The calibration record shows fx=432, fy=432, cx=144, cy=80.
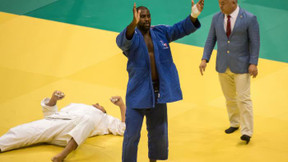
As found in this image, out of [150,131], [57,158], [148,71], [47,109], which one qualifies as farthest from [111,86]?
[148,71]

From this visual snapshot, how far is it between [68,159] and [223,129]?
Result: 1838 millimetres

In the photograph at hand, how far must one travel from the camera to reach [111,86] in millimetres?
5992

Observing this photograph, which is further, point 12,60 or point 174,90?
point 12,60

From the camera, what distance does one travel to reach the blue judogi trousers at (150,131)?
12.1 ft

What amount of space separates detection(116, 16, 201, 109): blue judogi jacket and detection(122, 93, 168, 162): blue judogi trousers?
121 mm

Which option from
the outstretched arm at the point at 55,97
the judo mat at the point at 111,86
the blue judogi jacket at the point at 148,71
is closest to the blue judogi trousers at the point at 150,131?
the blue judogi jacket at the point at 148,71

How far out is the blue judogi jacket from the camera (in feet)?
12.0

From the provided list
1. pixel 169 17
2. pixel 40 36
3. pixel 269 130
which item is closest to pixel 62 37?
pixel 40 36

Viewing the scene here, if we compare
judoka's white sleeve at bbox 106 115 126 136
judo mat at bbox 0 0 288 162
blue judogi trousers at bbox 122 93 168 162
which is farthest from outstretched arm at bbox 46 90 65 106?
blue judogi trousers at bbox 122 93 168 162

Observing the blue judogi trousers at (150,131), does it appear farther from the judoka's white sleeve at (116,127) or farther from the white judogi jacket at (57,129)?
the judoka's white sleeve at (116,127)

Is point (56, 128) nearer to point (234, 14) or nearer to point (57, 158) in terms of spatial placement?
point (57, 158)

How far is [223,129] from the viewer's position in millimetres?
5000

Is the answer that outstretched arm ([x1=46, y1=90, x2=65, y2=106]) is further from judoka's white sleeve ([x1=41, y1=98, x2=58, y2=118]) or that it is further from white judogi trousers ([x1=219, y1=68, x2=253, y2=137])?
white judogi trousers ([x1=219, y1=68, x2=253, y2=137])

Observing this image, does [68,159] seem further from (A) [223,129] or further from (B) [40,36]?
(B) [40,36]
